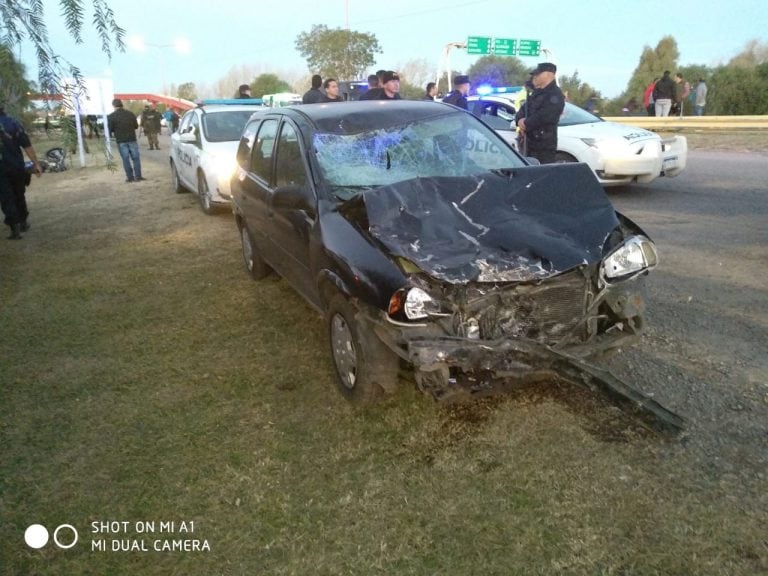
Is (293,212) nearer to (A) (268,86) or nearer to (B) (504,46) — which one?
(B) (504,46)

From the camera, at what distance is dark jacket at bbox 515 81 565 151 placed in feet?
23.1

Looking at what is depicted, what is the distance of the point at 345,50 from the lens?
158 ft

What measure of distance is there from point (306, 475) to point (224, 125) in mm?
8015

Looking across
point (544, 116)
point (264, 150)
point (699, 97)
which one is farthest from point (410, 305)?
point (699, 97)

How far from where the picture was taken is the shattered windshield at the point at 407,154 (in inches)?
160

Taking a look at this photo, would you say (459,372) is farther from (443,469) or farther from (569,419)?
(569,419)

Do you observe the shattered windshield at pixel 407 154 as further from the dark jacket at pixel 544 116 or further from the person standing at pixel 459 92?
the person standing at pixel 459 92

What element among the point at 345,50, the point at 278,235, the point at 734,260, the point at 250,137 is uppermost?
the point at 345,50

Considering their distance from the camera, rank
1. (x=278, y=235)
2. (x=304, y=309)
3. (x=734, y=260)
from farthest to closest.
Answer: (x=734, y=260) → (x=304, y=309) → (x=278, y=235)

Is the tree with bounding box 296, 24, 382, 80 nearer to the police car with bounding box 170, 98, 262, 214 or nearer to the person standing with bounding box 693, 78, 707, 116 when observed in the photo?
the person standing with bounding box 693, 78, 707, 116

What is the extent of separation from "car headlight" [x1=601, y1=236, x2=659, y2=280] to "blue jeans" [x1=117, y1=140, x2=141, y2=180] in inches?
514

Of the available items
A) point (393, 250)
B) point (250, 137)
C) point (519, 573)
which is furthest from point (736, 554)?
point (250, 137)

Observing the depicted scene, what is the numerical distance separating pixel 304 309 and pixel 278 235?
0.89 meters

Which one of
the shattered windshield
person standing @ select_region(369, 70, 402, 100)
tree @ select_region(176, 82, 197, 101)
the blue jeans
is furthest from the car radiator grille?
tree @ select_region(176, 82, 197, 101)
